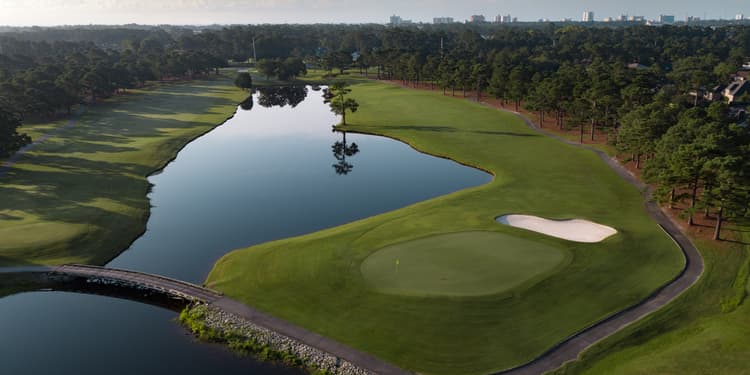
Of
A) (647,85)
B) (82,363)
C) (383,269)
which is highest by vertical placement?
(647,85)

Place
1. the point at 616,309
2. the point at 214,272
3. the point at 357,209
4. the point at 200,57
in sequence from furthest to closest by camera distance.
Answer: the point at 200,57 < the point at 357,209 < the point at 214,272 < the point at 616,309

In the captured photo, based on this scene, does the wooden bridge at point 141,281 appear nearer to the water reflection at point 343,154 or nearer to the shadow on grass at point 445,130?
the water reflection at point 343,154

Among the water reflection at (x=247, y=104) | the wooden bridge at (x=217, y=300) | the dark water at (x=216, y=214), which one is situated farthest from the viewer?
the water reflection at (x=247, y=104)

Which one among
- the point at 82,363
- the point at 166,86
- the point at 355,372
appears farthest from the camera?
the point at 166,86

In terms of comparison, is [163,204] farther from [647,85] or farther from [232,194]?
[647,85]

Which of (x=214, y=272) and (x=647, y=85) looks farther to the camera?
(x=647, y=85)

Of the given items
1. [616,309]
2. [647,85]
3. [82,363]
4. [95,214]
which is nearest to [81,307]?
[82,363]

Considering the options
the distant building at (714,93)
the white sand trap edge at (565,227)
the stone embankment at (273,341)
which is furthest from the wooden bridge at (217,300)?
the distant building at (714,93)

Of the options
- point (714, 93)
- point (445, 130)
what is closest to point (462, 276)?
point (445, 130)
